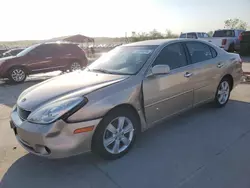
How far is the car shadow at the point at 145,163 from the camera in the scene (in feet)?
8.78

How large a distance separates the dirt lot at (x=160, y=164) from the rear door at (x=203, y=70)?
2.00 ft

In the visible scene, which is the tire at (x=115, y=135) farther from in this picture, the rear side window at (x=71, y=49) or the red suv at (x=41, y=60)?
the rear side window at (x=71, y=49)

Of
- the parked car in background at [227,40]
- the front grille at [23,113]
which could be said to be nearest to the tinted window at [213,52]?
the front grille at [23,113]

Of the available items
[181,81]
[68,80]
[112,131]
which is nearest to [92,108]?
[112,131]

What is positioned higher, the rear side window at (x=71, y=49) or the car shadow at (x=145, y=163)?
the rear side window at (x=71, y=49)

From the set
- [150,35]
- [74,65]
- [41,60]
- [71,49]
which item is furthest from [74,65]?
[150,35]

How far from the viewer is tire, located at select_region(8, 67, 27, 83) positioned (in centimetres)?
951

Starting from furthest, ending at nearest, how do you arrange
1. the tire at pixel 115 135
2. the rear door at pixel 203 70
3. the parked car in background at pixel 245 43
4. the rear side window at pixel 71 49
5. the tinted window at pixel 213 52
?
1. the parked car in background at pixel 245 43
2. the rear side window at pixel 71 49
3. the tinted window at pixel 213 52
4. the rear door at pixel 203 70
5. the tire at pixel 115 135

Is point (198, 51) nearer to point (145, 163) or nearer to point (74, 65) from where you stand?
point (145, 163)

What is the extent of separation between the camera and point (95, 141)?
2.84 m

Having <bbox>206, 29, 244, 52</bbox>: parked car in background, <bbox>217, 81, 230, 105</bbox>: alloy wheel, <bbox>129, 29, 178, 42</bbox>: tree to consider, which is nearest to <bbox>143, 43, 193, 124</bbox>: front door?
<bbox>217, 81, 230, 105</bbox>: alloy wheel

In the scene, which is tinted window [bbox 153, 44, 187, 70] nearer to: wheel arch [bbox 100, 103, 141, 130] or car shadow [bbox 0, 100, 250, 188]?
wheel arch [bbox 100, 103, 141, 130]

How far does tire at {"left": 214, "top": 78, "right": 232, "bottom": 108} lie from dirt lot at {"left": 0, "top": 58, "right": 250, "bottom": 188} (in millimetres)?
797

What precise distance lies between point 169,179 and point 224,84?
2989 mm
